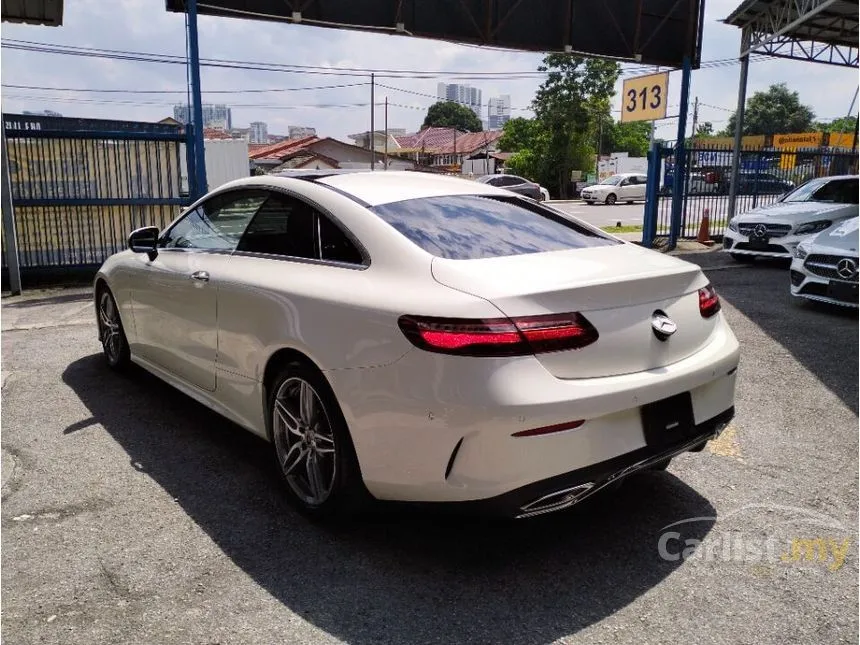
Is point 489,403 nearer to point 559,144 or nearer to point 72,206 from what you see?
point 72,206

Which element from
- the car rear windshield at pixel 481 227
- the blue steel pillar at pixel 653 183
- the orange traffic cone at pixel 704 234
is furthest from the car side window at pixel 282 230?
the orange traffic cone at pixel 704 234

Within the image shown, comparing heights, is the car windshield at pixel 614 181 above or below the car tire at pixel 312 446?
above

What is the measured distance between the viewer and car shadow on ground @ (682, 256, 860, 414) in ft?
18.8

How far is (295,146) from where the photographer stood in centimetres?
6600

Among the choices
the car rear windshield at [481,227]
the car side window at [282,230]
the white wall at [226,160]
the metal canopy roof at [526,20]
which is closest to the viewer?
the car rear windshield at [481,227]

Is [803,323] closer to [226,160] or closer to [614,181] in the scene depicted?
[226,160]

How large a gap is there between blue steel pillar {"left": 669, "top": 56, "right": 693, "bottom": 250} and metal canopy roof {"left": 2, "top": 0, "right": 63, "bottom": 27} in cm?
1049

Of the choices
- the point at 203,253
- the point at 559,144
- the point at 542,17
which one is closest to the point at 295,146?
the point at 559,144

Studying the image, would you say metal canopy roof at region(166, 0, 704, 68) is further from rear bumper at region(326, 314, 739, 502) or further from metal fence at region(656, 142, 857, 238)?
rear bumper at region(326, 314, 739, 502)

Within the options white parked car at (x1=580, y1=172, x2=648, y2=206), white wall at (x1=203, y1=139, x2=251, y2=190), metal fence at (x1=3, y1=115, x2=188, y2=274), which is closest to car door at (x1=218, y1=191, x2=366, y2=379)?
metal fence at (x1=3, y1=115, x2=188, y2=274)

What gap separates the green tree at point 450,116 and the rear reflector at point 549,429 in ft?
403

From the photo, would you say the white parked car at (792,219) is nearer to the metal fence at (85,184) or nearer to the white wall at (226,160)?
the metal fence at (85,184)

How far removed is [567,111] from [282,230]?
51.7 meters

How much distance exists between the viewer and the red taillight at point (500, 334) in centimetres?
256
